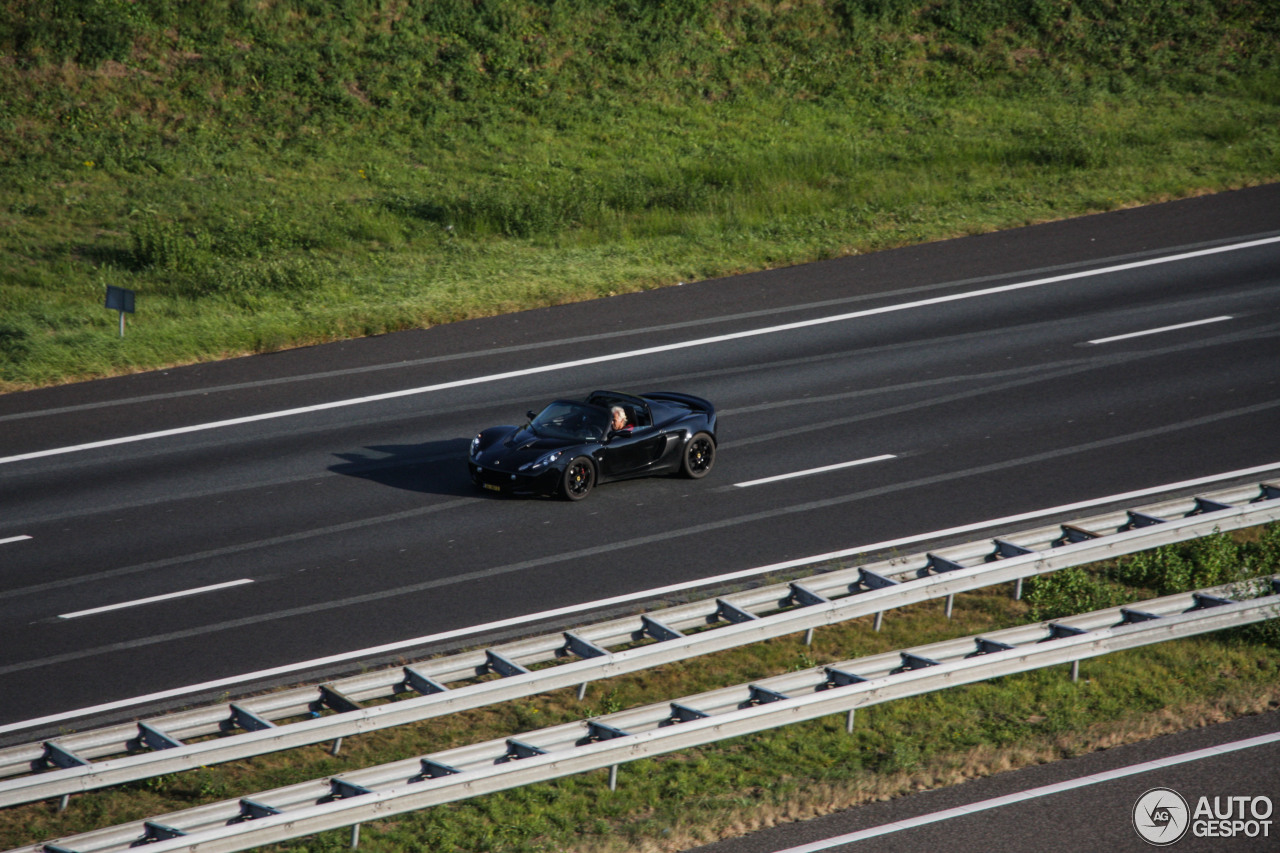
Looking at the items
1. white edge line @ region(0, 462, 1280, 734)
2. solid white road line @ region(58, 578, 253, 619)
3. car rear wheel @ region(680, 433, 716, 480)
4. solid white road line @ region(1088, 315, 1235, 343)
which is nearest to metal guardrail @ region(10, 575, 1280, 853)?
white edge line @ region(0, 462, 1280, 734)

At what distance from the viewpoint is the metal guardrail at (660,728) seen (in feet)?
27.1

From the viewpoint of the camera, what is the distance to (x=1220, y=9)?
3772cm

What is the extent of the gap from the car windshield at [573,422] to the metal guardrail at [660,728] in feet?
20.5

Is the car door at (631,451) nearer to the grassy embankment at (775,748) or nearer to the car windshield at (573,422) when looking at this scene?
the car windshield at (573,422)

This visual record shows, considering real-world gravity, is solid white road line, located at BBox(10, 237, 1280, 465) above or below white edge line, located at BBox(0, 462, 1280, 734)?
above

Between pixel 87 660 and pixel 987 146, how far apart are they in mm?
24040

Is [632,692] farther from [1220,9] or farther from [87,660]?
[1220,9]

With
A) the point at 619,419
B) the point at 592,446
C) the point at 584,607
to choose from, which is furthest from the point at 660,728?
the point at 619,419

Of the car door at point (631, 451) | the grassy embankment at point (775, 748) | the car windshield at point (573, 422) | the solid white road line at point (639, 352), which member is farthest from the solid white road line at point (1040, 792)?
the solid white road line at point (639, 352)

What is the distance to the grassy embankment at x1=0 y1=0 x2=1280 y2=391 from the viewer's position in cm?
2414

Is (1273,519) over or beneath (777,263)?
beneath

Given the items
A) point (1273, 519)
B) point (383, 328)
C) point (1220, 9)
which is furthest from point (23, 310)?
point (1220, 9)

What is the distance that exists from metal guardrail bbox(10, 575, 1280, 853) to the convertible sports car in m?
5.97

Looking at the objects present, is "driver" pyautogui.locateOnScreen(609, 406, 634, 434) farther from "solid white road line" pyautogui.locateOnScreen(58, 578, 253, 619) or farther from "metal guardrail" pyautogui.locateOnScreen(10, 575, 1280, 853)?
"metal guardrail" pyautogui.locateOnScreen(10, 575, 1280, 853)
